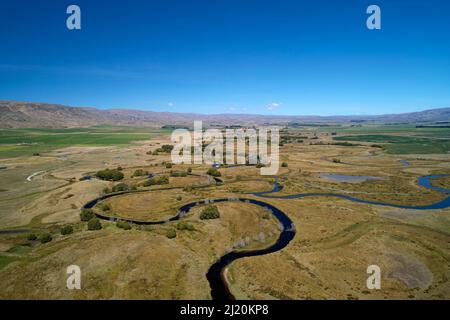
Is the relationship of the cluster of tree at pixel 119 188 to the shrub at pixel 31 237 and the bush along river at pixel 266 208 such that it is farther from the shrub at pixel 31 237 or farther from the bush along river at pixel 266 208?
the shrub at pixel 31 237

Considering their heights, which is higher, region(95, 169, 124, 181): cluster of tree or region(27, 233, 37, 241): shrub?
region(95, 169, 124, 181): cluster of tree

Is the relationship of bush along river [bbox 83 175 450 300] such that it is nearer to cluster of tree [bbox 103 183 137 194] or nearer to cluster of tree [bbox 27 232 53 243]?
cluster of tree [bbox 103 183 137 194]

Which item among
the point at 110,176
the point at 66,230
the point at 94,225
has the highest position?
the point at 110,176

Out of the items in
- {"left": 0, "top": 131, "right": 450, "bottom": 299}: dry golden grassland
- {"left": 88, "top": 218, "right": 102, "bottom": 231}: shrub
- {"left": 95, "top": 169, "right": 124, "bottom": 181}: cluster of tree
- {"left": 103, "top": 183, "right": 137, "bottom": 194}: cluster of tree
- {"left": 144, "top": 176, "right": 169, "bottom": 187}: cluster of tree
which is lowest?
{"left": 0, "top": 131, "right": 450, "bottom": 299}: dry golden grassland

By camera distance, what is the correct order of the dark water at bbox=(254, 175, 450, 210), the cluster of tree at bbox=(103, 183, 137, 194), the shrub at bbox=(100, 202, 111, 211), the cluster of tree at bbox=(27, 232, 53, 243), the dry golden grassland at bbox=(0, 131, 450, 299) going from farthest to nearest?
the cluster of tree at bbox=(103, 183, 137, 194) < the dark water at bbox=(254, 175, 450, 210) < the shrub at bbox=(100, 202, 111, 211) < the cluster of tree at bbox=(27, 232, 53, 243) < the dry golden grassland at bbox=(0, 131, 450, 299)

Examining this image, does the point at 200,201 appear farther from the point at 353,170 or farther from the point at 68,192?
the point at 353,170

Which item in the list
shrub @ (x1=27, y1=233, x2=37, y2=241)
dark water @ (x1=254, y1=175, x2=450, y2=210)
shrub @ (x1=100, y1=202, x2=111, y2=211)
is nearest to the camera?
shrub @ (x1=27, y1=233, x2=37, y2=241)

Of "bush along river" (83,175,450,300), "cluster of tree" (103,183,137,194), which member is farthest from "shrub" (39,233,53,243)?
"cluster of tree" (103,183,137,194)

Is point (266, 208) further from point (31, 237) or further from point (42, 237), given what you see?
point (31, 237)

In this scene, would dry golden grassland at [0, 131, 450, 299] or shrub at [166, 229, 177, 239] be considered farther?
shrub at [166, 229, 177, 239]

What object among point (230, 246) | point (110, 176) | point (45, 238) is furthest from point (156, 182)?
point (230, 246)
